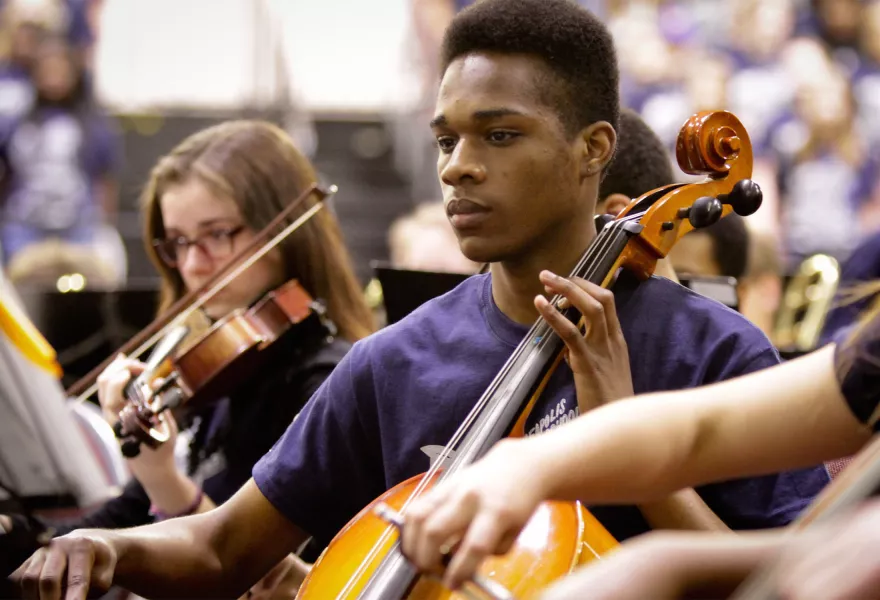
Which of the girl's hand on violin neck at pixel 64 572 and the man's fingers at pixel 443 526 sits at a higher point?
the man's fingers at pixel 443 526

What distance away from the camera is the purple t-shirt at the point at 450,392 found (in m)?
1.67

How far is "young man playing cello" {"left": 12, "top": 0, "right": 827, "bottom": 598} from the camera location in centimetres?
167

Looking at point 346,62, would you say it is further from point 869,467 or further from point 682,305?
point 869,467

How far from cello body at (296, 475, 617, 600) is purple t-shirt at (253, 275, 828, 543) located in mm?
253

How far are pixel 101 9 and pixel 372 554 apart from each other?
25.7 ft

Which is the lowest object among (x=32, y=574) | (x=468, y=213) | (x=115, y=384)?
(x=115, y=384)

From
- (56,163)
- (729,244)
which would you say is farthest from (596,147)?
(56,163)

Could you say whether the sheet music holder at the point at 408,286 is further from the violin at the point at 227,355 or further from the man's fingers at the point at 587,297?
the man's fingers at the point at 587,297

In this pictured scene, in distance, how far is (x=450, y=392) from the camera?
1797 millimetres

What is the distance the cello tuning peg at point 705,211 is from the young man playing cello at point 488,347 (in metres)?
0.13

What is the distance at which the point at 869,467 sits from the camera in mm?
796

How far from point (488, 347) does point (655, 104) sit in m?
6.91

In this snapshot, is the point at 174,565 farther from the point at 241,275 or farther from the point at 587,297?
the point at 241,275

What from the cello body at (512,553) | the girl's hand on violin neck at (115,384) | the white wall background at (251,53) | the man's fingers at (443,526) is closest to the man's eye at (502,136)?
the cello body at (512,553)
